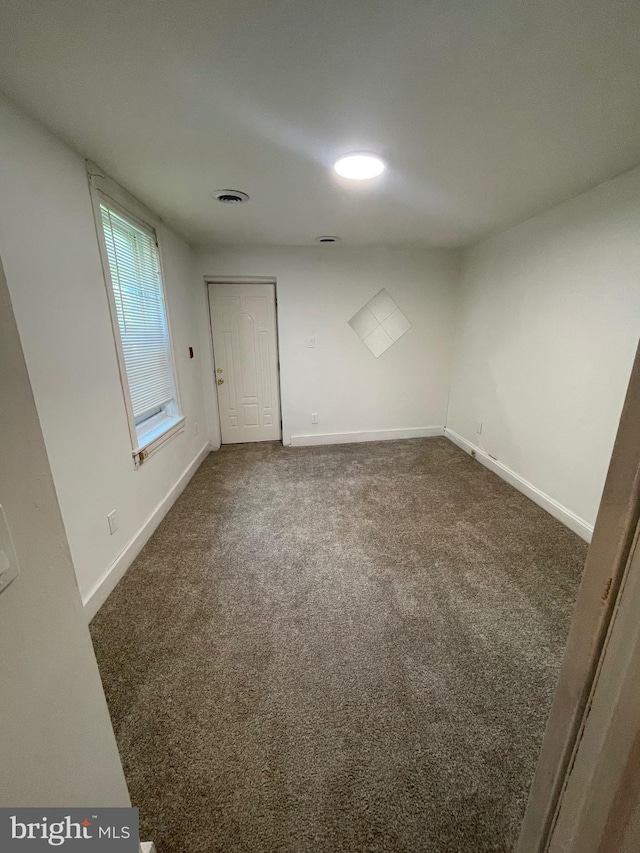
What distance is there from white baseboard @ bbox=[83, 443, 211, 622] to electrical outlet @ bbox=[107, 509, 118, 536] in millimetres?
171

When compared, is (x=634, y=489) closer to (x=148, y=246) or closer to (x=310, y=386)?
(x=148, y=246)

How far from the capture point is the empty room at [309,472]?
637mm

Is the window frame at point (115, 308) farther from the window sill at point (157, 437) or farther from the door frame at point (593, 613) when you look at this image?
the door frame at point (593, 613)

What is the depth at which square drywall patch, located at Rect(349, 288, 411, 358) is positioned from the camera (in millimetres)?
3729

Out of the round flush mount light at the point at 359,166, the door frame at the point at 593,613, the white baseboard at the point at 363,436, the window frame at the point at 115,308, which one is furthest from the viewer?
the white baseboard at the point at 363,436

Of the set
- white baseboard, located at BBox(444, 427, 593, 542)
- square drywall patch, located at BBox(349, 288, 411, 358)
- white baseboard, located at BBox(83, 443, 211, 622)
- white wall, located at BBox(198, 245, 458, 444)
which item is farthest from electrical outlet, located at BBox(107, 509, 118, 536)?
square drywall patch, located at BBox(349, 288, 411, 358)

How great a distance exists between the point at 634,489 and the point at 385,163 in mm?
1983

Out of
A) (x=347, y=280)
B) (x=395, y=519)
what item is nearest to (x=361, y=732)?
(x=395, y=519)

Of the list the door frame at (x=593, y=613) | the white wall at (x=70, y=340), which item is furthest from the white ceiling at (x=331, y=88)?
the door frame at (x=593, y=613)

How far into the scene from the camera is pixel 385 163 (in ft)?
5.66

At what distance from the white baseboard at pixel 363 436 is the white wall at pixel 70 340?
2.08m

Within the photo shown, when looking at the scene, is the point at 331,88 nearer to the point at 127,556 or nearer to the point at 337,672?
the point at 337,672

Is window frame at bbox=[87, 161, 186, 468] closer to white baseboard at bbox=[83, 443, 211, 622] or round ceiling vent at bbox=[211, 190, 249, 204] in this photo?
white baseboard at bbox=[83, 443, 211, 622]

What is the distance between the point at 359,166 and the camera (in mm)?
1741
